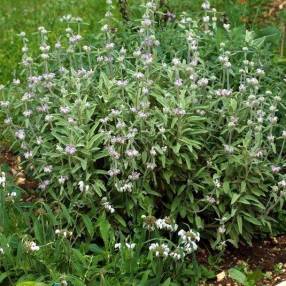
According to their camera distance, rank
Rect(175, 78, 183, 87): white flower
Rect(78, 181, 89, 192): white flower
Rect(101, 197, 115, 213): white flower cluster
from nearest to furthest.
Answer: Rect(78, 181, 89, 192): white flower
Rect(101, 197, 115, 213): white flower cluster
Rect(175, 78, 183, 87): white flower

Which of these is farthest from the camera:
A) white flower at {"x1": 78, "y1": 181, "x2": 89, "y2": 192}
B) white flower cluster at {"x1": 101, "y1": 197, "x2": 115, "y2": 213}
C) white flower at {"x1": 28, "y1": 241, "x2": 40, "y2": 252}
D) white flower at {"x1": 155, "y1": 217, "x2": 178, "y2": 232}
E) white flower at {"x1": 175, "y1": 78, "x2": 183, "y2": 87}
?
white flower at {"x1": 175, "y1": 78, "x2": 183, "y2": 87}

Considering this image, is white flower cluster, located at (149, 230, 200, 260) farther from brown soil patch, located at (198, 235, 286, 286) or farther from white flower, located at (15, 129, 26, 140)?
white flower, located at (15, 129, 26, 140)

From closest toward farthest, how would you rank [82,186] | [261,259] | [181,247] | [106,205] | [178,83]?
[181,247] < [82,186] < [106,205] < [178,83] < [261,259]

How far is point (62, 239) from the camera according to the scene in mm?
3967

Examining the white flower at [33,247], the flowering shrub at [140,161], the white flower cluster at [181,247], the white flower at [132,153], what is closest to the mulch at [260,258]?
the flowering shrub at [140,161]

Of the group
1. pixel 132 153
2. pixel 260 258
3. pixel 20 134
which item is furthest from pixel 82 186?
pixel 260 258

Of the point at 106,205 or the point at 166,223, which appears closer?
the point at 166,223

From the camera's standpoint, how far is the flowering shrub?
4191 mm

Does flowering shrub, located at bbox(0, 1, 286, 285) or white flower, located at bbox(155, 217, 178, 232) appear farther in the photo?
flowering shrub, located at bbox(0, 1, 286, 285)

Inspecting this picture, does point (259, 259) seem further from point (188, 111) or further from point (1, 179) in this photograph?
point (1, 179)

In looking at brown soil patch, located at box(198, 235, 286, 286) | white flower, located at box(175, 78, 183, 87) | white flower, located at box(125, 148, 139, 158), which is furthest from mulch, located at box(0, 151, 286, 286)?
white flower, located at box(175, 78, 183, 87)

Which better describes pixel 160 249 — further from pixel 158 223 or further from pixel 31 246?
pixel 31 246

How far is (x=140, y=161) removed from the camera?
4.48 meters

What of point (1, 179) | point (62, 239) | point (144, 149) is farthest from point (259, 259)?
point (1, 179)
